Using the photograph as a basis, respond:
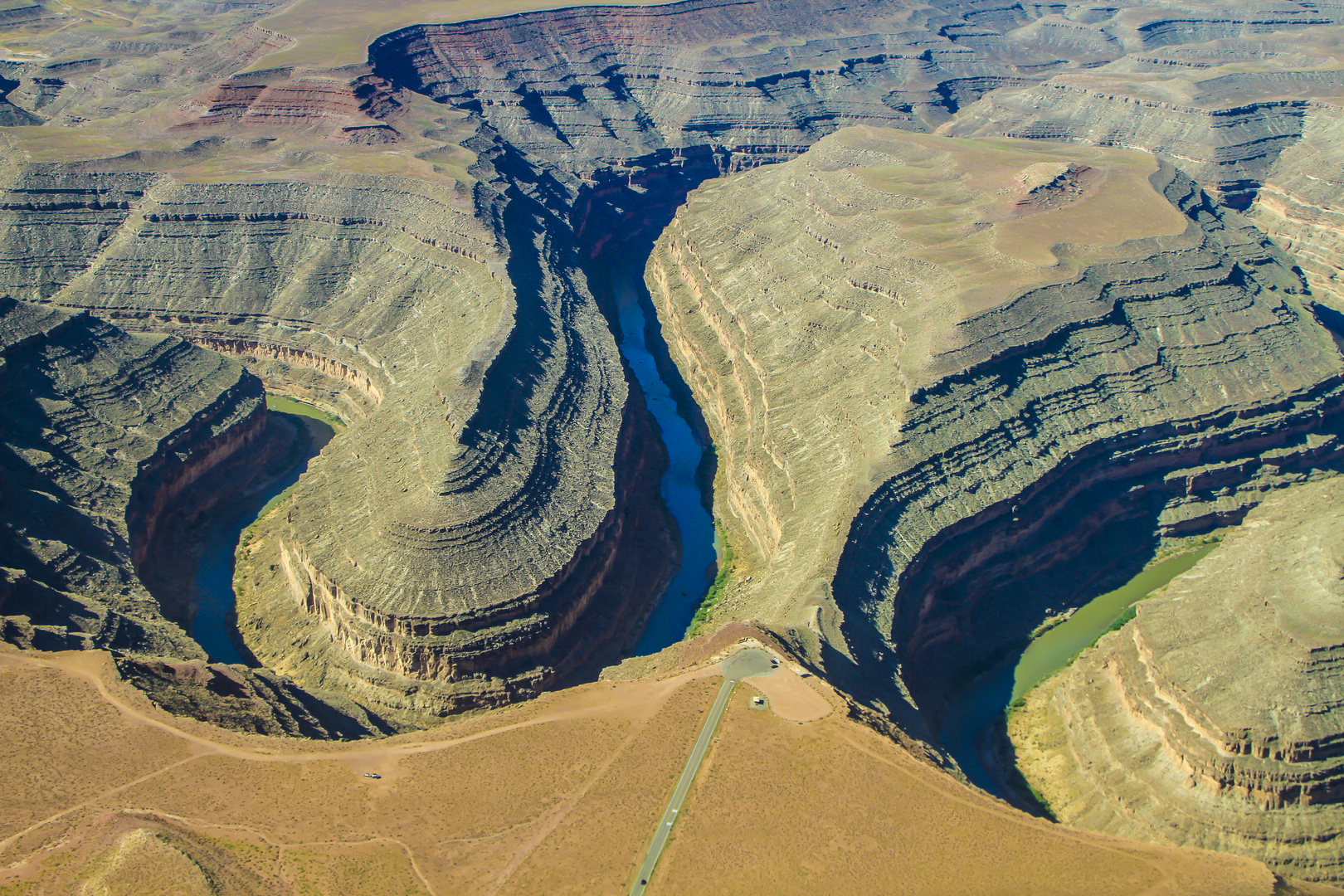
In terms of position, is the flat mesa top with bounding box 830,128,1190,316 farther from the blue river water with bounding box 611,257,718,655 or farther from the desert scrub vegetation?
the desert scrub vegetation

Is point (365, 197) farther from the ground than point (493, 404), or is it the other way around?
point (365, 197)

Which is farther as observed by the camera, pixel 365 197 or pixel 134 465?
pixel 365 197

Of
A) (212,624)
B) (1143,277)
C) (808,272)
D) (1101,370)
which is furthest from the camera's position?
(808,272)

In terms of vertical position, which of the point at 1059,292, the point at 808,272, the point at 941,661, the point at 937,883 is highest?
the point at 808,272

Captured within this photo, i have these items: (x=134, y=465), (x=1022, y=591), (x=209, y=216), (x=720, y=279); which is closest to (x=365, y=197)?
(x=209, y=216)

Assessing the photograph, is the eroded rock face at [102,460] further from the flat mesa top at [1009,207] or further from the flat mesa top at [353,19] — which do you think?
the flat mesa top at [353,19]

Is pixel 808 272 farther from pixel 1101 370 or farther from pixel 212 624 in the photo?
pixel 212 624

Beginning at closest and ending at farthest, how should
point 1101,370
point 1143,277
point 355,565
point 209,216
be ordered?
1. point 355,565
2. point 1101,370
3. point 1143,277
4. point 209,216
